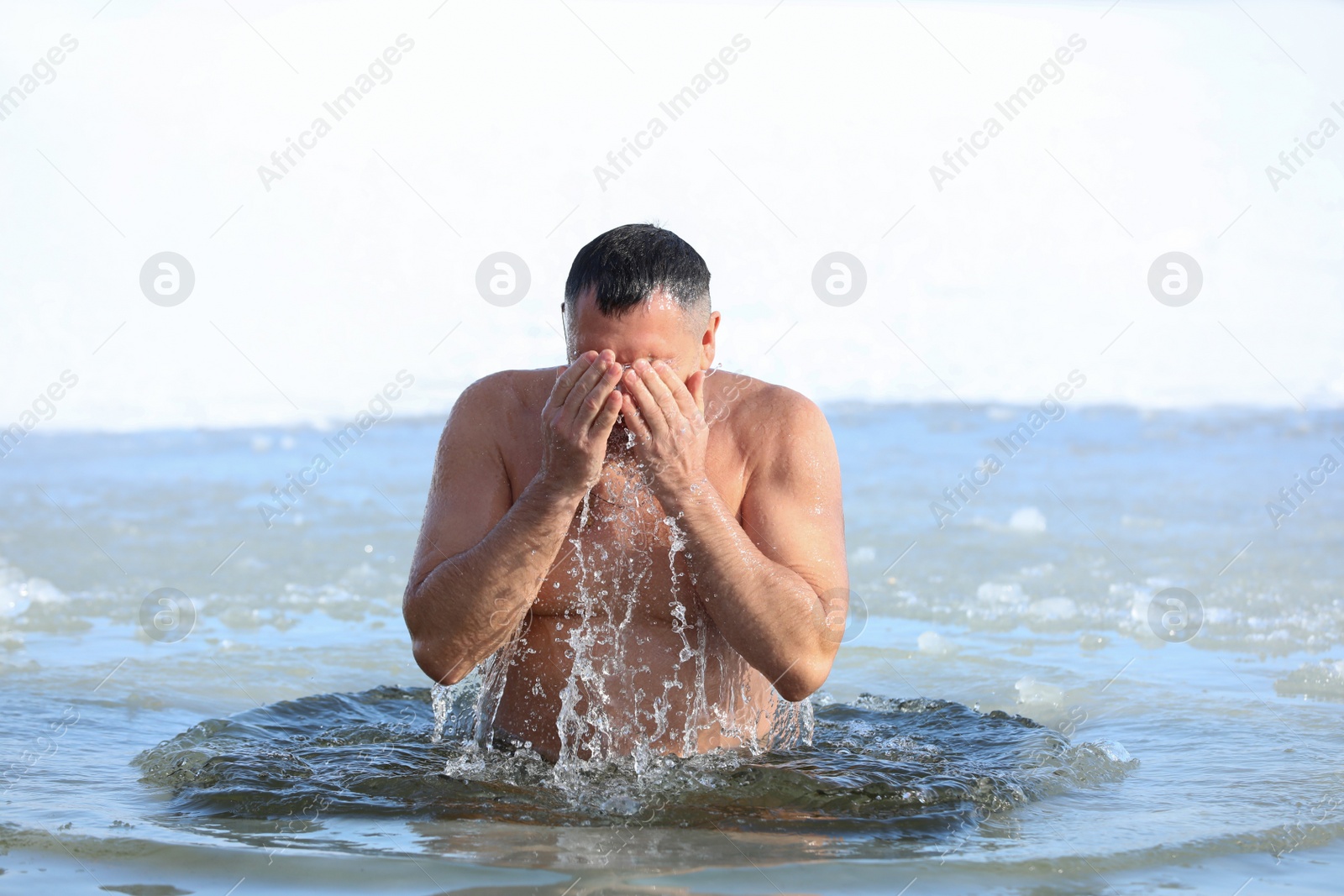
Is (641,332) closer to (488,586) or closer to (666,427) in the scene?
(666,427)

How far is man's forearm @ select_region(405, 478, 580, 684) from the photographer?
3531 mm

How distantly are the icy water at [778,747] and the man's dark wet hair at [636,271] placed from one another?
1.31m

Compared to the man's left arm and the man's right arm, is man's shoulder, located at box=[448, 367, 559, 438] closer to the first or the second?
the man's right arm

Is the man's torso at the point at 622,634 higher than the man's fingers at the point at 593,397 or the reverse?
the reverse

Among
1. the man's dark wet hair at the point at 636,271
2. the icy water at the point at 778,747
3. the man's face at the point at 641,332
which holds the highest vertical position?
the man's dark wet hair at the point at 636,271

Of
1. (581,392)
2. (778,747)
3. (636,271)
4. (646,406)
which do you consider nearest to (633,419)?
(646,406)

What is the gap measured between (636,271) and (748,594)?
92cm

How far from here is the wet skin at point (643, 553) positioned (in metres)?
3.55

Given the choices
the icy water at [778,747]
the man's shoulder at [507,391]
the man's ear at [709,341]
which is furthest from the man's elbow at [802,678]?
the man's shoulder at [507,391]

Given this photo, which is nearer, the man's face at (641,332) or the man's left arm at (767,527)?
the man's left arm at (767,527)

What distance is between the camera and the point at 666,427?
3393mm

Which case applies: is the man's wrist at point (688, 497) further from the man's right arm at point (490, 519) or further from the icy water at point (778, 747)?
the icy water at point (778, 747)

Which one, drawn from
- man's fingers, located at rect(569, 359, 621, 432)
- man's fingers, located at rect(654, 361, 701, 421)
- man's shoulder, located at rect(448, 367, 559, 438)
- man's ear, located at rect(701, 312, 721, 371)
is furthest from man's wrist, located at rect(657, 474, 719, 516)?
man's shoulder, located at rect(448, 367, 559, 438)

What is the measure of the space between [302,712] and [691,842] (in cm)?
222
